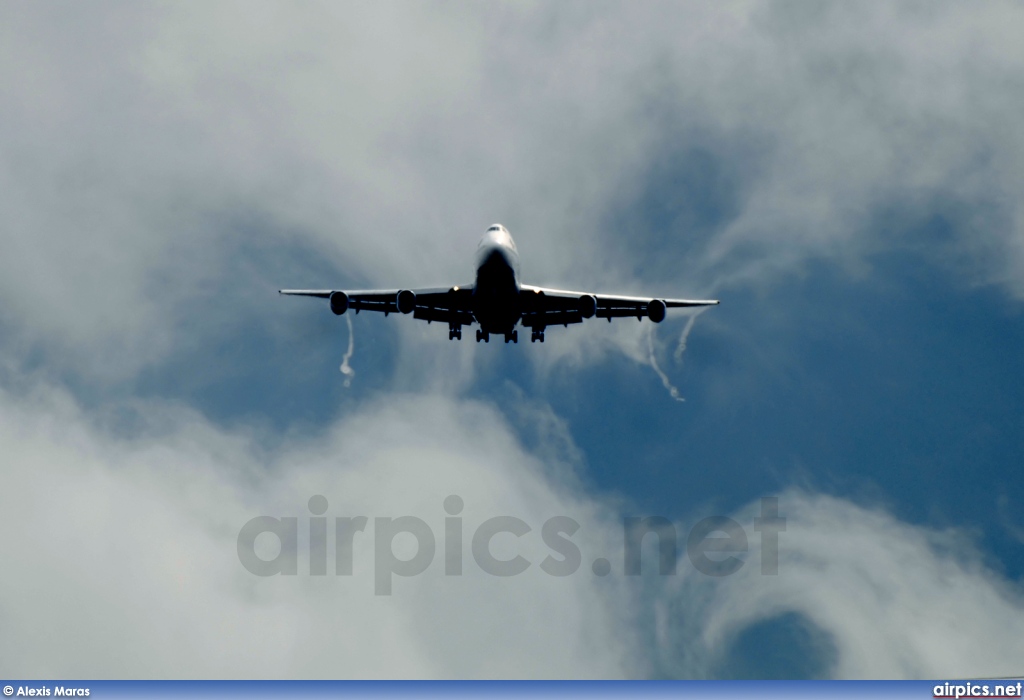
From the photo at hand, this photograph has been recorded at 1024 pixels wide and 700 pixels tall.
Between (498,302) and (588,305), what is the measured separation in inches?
238

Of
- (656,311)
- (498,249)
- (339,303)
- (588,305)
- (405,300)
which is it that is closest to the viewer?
(498,249)

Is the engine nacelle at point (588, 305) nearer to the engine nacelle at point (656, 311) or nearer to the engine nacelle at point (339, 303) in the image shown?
the engine nacelle at point (656, 311)

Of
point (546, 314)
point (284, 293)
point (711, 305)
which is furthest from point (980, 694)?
point (284, 293)

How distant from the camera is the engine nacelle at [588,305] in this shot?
54.2m

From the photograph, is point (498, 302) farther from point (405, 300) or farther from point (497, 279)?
point (405, 300)

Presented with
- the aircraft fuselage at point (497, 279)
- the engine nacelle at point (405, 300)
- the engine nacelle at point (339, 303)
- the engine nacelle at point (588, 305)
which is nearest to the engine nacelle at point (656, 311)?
the engine nacelle at point (588, 305)

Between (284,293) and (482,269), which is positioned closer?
(482,269)

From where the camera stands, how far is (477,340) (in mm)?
59656

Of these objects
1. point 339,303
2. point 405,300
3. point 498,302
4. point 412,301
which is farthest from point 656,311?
point 339,303

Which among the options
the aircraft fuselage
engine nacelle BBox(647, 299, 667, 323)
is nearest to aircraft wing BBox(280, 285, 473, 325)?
the aircraft fuselage

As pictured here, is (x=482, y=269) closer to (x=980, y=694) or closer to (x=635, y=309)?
(x=635, y=309)

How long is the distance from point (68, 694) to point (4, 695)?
3.03 m

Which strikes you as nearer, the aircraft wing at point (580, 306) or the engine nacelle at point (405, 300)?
the engine nacelle at point (405, 300)

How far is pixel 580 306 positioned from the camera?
54469 millimetres
